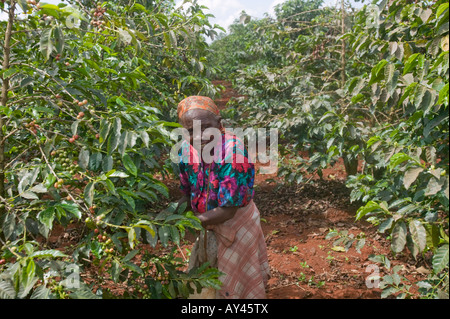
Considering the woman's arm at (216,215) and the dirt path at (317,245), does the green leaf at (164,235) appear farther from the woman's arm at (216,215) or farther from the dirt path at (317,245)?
the dirt path at (317,245)

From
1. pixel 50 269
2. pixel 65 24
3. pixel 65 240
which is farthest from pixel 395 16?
pixel 65 240

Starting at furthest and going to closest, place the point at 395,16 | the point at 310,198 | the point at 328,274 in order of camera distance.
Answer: the point at 310,198, the point at 328,274, the point at 395,16

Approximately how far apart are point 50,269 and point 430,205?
1651mm

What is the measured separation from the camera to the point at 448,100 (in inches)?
56.1

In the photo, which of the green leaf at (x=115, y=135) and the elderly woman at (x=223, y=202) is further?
the elderly woman at (x=223, y=202)

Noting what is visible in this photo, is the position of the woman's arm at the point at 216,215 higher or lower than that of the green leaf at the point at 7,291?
higher

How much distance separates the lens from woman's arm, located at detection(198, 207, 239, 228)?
1.90m

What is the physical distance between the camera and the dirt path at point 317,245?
2982 millimetres

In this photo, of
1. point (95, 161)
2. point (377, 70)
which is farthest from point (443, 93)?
point (95, 161)

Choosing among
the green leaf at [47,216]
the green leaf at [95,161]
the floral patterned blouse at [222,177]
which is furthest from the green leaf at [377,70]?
the green leaf at [47,216]

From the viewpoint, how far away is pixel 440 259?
1425 millimetres

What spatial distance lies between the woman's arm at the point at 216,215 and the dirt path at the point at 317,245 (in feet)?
2.76

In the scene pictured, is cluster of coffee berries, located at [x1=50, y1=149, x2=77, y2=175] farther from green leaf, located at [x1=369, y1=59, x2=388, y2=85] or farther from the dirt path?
the dirt path

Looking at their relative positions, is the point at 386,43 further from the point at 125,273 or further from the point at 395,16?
the point at 125,273
